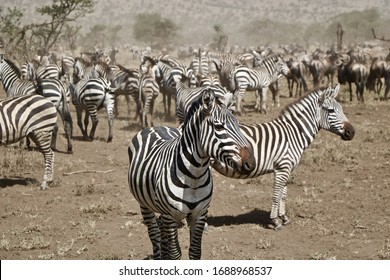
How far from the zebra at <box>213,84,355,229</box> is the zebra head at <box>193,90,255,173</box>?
2.70m

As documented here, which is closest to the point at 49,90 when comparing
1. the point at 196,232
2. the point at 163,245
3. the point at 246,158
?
the point at 163,245

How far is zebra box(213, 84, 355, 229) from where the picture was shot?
7082 millimetres

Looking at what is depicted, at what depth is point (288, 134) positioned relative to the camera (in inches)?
285

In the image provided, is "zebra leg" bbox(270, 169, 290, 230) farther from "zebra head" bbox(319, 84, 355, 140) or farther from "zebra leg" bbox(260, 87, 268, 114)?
"zebra leg" bbox(260, 87, 268, 114)

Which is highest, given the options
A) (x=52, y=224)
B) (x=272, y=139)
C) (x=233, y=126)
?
(x=233, y=126)

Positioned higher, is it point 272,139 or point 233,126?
point 233,126

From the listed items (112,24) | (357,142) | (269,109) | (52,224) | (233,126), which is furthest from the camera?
(112,24)

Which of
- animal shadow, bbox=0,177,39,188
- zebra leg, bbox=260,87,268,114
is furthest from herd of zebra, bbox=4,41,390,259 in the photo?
zebra leg, bbox=260,87,268,114
